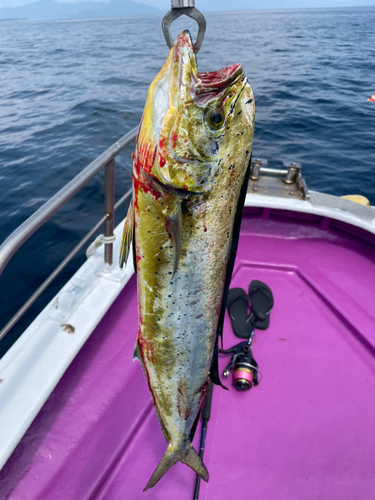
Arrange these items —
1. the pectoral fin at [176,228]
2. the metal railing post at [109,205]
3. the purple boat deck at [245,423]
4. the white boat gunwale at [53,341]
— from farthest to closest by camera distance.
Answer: the metal railing post at [109,205] < the purple boat deck at [245,423] < the white boat gunwale at [53,341] < the pectoral fin at [176,228]

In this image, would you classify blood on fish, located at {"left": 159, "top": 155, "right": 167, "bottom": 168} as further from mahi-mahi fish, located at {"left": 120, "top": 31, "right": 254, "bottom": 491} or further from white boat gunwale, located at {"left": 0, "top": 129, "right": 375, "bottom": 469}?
white boat gunwale, located at {"left": 0, "top": 129, "right": 375, "bottom": 469}

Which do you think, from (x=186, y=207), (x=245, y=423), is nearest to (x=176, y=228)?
(x=186, y=207)

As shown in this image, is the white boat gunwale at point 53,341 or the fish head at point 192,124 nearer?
the fish head at point 192,124

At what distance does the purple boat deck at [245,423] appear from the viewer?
2.18 meters

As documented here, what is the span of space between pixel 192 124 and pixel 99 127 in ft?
40.2

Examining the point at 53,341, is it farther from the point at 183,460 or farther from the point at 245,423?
the point at 245,423

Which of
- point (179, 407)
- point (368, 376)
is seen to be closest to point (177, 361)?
point (179, 407)

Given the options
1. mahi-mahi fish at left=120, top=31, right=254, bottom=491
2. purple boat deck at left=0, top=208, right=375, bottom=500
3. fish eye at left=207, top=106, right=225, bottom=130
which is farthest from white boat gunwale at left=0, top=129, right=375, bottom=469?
fish eye at left=207, top=106, right=225, bottom=130

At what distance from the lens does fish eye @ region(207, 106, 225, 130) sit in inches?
45.1

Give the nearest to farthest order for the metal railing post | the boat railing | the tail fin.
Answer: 1. the boat railing
2. the tail fin
3. the metal railing post

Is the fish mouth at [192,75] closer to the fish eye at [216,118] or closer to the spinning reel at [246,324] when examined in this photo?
the fish eye at [216,118]

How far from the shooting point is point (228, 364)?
9.43 feet

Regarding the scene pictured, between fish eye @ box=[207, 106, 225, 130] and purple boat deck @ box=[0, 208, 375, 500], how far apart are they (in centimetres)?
229

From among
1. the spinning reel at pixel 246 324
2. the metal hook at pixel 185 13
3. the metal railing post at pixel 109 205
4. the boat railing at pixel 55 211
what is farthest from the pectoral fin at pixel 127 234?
the spinning reel at pixel 246 324
